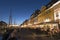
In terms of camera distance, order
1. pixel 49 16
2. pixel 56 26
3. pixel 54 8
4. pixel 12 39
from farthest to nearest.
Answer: pixel 49 16 → pixel 54 8 → pixel 56 26 → pixel 12 39

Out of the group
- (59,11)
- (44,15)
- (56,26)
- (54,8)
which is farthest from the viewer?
(44,15)

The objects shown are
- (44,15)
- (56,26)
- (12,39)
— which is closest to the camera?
(12,39)

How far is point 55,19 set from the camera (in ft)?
138

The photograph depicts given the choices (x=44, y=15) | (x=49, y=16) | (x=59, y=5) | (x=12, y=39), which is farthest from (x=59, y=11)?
(x=12, y=39)

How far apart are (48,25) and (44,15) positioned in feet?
40.6

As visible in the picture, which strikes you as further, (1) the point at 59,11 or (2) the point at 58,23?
(1) the point at 59,11

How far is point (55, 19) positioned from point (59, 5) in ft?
11.1

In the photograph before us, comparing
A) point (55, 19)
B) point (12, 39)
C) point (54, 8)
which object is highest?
point (54, 8)

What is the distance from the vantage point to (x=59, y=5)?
140 ft

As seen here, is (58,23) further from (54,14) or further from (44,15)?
(44,15)

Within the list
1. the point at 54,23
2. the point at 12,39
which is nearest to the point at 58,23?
the point at 54,23

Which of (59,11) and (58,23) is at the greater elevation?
(59,11)

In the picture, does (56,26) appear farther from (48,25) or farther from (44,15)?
(44,15)

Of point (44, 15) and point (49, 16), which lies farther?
point (44, 15)
